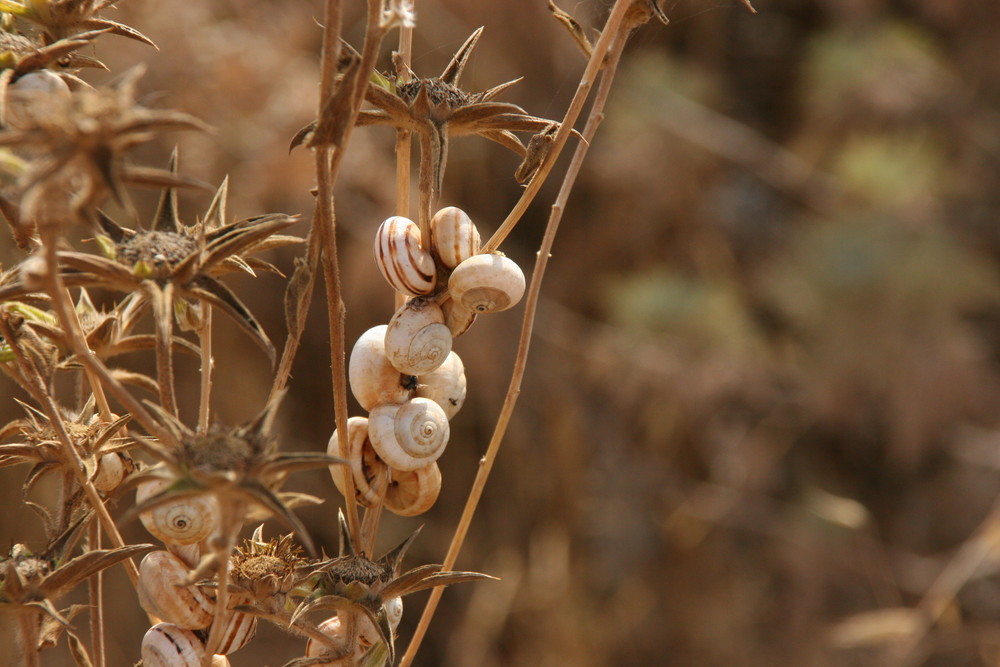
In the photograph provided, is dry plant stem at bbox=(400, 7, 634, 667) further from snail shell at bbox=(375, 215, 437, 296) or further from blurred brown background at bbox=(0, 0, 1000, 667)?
blurred brown background at bbox=(0, 0, 1000, 667)

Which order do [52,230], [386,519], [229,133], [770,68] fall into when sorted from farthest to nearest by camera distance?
[770,68], [386,519], [229,133], [52,230]

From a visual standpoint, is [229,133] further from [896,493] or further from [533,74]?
[896,493]

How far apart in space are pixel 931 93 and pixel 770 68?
0.39m

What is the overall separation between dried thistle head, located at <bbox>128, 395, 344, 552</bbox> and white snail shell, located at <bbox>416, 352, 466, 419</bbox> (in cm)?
11

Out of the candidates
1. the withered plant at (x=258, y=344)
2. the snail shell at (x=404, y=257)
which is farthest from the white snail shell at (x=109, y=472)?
the snail shell at (x=404, y=257)

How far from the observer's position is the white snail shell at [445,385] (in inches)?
12.5

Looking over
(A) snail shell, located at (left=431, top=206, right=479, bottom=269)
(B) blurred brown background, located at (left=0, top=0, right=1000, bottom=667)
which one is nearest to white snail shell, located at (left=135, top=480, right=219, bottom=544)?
(A) snail shell, located at (left=431, top=206, right=479, bottom=269)

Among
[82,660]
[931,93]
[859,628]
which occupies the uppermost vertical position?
[931,93]

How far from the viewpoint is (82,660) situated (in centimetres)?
29

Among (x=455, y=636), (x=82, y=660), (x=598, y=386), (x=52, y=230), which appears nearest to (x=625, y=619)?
(x=455, y=636)

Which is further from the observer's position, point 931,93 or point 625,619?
point 931,93

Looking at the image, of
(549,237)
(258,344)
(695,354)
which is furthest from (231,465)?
(695,354)

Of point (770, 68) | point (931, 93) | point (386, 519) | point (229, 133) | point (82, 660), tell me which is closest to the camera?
point (82, 660)

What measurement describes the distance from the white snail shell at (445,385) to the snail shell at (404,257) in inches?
1.4
